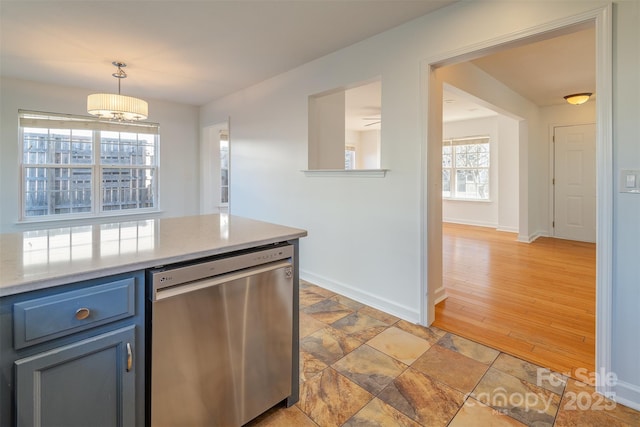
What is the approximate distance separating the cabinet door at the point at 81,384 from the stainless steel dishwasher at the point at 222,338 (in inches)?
3.6

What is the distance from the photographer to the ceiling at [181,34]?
233 cm

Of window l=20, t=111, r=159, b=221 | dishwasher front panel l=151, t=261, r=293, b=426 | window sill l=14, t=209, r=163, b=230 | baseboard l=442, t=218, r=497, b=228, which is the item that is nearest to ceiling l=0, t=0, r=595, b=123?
window l=20, t=111, r=159, b=221

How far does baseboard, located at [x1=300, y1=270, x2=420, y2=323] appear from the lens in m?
2.63

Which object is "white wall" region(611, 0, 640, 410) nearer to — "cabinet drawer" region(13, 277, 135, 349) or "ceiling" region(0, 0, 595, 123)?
"ceiling" region(0, 0, 595, 123)

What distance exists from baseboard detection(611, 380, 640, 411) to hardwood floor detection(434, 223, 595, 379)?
0.77ft

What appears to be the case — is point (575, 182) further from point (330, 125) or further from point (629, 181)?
point (629, 181)

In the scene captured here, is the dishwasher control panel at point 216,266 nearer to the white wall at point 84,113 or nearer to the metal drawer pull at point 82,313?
the metal drawer pull at point 82,313

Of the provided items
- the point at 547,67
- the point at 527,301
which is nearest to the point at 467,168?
the point at 547,67

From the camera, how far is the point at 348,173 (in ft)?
10.1

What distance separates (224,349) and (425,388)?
3.88 feet

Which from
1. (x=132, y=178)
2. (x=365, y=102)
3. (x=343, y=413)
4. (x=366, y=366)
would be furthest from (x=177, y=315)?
(x=365, y=102)

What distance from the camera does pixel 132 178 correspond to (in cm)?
505

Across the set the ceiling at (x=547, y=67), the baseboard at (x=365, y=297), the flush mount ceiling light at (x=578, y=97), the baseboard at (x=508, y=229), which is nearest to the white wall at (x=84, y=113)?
the baseboard at (x=365, y=297)

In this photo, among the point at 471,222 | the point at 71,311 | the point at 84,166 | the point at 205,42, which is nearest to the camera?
the point at 71,311
